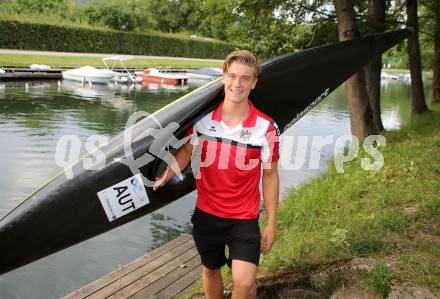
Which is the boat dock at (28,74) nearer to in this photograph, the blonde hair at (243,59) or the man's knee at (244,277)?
the blonde hair at (243,59)

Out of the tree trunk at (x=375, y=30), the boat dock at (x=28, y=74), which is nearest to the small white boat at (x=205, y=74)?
the boat dock at (x=28, y=74)

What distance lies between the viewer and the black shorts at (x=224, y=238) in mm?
3008

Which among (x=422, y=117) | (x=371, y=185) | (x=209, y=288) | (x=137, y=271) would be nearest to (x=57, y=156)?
(x=137, y=271)

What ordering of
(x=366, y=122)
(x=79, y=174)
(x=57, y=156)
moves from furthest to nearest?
(x=57, y=156) → (x=366, y=122) → (x=79, y=174)

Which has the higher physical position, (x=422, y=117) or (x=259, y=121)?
(x=259, y=121)

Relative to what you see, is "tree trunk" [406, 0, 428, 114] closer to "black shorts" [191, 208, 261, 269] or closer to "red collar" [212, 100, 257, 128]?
"red collar" [212, 100, 257, 128]

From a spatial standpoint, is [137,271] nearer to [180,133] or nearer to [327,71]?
[180,133]

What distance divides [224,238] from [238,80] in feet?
3.44

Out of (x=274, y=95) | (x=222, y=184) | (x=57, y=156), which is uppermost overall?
(x=274, y=95)

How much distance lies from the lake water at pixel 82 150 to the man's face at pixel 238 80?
13.3ft

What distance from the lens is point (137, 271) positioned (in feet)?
17.5

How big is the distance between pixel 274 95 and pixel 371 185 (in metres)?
2.48

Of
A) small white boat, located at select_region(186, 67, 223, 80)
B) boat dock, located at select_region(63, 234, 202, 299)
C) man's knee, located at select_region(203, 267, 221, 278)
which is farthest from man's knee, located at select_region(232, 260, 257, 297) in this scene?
small white boat, located at select_region(186, 67, 223, 80)

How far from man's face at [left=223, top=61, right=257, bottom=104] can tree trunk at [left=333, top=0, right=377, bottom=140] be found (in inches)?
246
